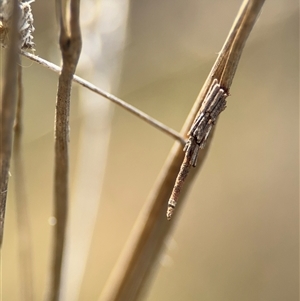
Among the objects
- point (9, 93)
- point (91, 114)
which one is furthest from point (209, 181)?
point (9, 93)

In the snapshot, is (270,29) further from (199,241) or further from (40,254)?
(40,254)

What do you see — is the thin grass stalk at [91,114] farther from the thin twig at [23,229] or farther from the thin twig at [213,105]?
the thin twig at [213,105]

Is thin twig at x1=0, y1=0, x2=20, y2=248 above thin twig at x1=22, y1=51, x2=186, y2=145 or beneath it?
beneath

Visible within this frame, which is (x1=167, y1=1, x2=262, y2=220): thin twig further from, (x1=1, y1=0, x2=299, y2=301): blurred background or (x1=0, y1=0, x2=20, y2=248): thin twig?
(x1=1, y1=0, x2=299, y2=301): blurred background

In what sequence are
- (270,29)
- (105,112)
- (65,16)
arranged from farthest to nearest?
(270,29)
(105,112)
(65,16)

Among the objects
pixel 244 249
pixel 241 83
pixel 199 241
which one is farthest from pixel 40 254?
pixel 241 83

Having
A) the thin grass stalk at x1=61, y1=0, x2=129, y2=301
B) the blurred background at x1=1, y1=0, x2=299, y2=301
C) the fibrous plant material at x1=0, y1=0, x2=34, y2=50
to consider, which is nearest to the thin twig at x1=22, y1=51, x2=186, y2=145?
the fibrous plant material at x1=0, y1=0, x2=34, y2=50
